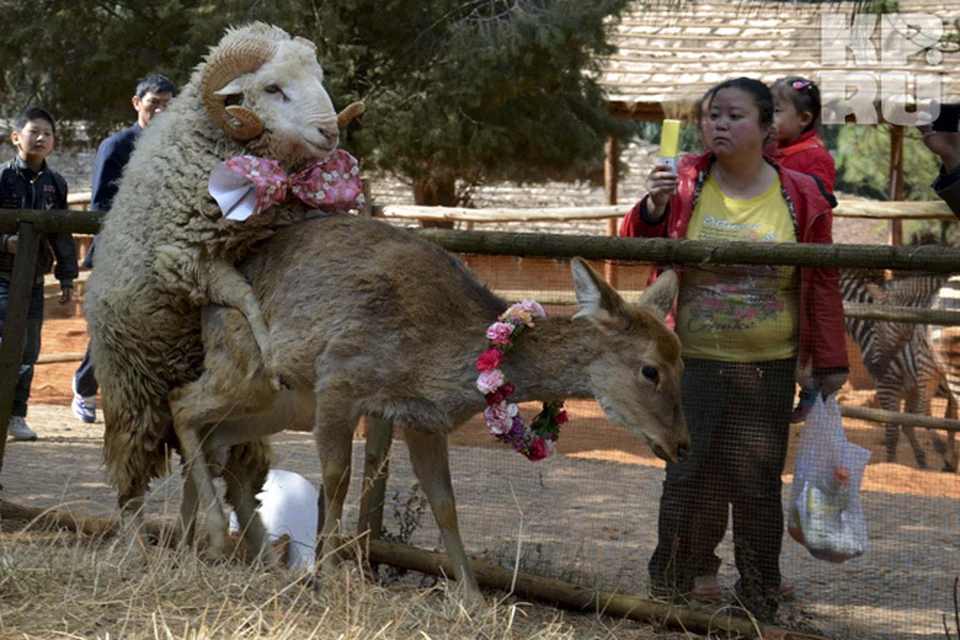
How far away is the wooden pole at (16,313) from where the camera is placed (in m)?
6.53

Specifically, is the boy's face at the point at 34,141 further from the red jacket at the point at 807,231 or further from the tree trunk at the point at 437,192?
the tree trunk at the point at 437,192

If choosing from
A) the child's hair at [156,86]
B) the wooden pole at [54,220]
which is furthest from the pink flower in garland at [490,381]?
the child's hair at [156,86]

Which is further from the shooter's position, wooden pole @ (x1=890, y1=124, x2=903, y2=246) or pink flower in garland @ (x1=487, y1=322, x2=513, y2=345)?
wooden pole @ (x1=890, y1=124, x2=903, y2=246)

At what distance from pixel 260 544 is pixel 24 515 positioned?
1.76 m

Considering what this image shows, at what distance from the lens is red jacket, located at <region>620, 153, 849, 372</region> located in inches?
192

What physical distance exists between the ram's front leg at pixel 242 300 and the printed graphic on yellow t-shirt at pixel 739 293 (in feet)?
5.84

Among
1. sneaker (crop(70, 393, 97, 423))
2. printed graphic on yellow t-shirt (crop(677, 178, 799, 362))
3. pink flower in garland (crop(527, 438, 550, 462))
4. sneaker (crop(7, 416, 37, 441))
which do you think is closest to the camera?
pink flower in garland (crop(527, 438, 550, 462))

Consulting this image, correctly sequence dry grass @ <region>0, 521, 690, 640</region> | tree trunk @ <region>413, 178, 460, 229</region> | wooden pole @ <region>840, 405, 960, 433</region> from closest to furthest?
dry grass @ <region>0, 521, 690, 640</region>, wooden pole @ <region>840, 405, 960, 433</region>, tree trunk @ <region>413, 178, 460, 229</region>

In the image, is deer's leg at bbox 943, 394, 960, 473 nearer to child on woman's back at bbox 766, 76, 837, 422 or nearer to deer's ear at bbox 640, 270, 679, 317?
child on woman's back at bbox 766, 76, 837, 422

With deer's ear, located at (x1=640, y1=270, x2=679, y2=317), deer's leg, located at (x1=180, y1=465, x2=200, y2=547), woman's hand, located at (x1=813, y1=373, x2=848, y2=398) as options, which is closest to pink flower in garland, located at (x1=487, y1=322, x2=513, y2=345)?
deer's ear, located at (x1=640, y1=270, x2=679, y2=317)

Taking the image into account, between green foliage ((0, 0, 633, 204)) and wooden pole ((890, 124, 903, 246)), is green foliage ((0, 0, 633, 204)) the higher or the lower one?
the higher one

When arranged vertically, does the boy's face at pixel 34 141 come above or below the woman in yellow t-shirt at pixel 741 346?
above

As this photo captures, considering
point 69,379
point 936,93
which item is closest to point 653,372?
point 69,379

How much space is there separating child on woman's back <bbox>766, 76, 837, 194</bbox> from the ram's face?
2.40 metres
